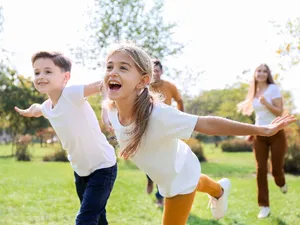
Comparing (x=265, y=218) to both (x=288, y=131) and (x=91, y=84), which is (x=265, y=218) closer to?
(x=91, y=84)

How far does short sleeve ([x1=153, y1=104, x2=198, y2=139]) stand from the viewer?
9.18 feet

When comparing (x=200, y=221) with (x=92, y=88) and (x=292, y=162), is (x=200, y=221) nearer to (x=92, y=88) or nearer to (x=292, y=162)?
(x=92, y=88)

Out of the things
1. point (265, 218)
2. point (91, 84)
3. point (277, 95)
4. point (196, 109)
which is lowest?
point (196, 109)

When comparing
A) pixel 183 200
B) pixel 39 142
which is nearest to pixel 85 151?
pixel 183 200

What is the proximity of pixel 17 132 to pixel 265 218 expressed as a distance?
21.3 m

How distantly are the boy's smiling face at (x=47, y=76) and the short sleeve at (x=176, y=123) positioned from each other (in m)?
1.18

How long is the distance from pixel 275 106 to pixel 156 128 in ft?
10.6

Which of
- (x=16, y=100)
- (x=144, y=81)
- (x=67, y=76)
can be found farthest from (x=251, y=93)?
(x=16, y=100)

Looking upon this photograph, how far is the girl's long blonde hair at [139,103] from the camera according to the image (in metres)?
2.90

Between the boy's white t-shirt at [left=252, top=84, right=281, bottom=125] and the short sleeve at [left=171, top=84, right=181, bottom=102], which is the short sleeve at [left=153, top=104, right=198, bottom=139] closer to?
the boy's white t-shirt at [left=252, top=84, right=281, bottom=125]

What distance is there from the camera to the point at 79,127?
360cm

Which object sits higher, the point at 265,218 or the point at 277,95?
the point at 277,95

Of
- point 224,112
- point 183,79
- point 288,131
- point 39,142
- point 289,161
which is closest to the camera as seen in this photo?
point 289,161

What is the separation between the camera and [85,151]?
3615mm
